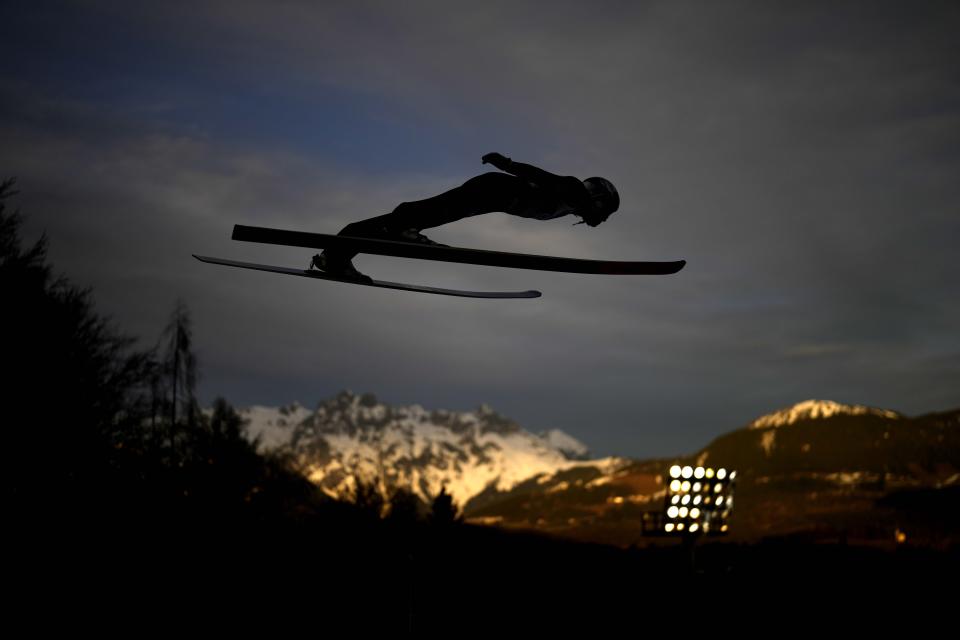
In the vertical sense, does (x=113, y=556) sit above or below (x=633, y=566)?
above

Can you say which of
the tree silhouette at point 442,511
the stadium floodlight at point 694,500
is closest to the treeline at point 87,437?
the stadium floodlight at point 694,500

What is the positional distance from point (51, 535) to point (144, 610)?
387 centimetres

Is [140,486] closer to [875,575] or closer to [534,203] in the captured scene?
[534,203]

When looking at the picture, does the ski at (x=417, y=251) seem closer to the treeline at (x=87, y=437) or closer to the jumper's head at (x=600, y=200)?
the jumper's head at (x=600, y=200)

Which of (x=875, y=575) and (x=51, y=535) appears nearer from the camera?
(x=51, y=535)

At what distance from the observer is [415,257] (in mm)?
5449

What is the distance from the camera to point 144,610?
65.0ft

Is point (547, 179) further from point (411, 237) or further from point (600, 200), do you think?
point (411, 237)

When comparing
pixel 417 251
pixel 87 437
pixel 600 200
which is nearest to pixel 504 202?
pixel 600 200

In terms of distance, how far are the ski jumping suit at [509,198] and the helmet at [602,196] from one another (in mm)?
65

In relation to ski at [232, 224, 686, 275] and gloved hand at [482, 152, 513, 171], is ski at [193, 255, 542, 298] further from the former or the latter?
gloved hand at [482, 152, 513, 171]

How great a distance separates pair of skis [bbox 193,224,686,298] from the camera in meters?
5.25

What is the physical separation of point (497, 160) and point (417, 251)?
3.42 ft

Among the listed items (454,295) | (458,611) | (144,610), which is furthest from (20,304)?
(458,611)
